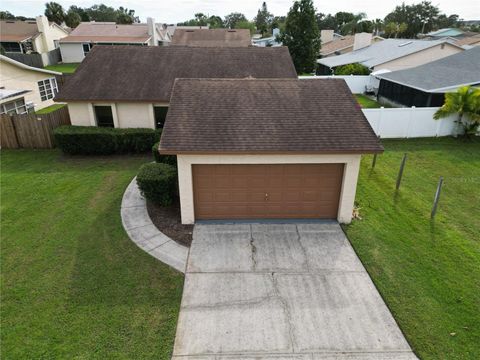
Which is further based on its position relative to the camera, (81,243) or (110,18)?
(110,18)

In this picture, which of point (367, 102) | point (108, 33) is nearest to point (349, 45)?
point (367, 102)

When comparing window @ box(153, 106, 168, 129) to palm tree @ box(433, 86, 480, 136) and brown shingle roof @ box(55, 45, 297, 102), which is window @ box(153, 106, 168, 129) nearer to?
brown shingle roof @ box(55, 45, 297, 102)

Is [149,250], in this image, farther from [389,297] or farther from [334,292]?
[389,297]

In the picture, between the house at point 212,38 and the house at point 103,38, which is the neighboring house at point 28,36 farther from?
the house at point 212,38

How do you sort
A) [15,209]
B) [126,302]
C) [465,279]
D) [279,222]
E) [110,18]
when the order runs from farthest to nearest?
[110,18] → [15,209] → [279,222] → [465,279] → [126,302]

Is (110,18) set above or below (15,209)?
above

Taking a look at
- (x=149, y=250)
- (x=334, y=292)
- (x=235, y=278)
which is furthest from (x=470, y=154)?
(x=149, y=250)

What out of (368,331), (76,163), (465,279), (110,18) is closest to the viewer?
(368,331)

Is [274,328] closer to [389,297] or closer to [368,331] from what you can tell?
[368,331]

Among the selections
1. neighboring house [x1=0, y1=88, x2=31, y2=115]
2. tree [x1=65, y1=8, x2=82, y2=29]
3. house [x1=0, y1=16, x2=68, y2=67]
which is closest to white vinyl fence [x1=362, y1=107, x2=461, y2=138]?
neighboring house [x1=0, y1=88, x2=31, y2=115]
